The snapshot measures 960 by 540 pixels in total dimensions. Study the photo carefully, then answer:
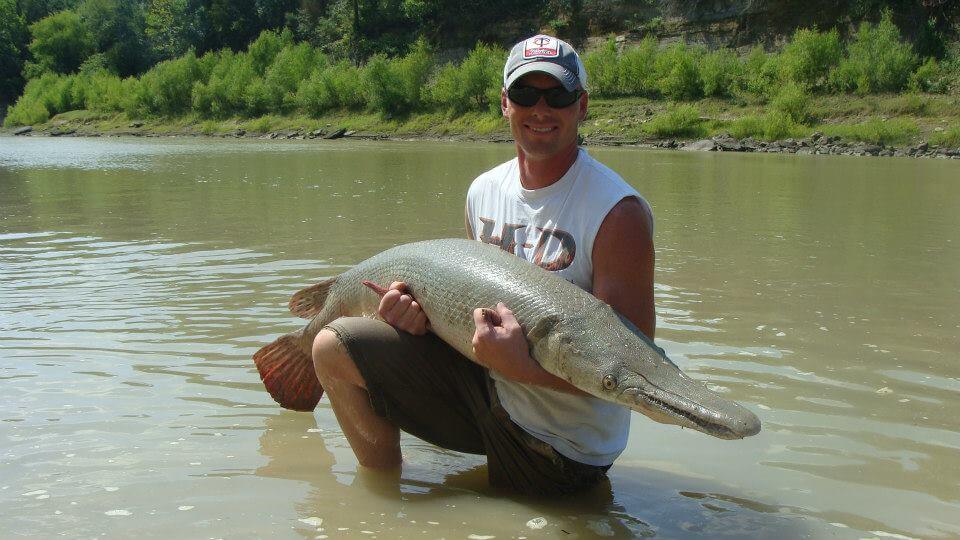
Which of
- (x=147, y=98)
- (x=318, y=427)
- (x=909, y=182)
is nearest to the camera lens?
(x=318, y=427)

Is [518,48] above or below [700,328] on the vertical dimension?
above

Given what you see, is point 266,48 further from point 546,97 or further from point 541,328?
point 541,328

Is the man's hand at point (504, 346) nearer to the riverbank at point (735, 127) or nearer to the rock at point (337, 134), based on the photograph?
the riverbank at point (735, 127)

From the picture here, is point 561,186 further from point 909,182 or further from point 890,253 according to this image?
point 909,182

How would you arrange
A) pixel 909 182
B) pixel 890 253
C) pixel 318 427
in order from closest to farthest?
pixel 318 427, pixel 890 253, pixel 909 182

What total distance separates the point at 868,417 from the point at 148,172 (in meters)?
17.1

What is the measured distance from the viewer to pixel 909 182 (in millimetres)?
16516

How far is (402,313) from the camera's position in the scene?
322 centimetres

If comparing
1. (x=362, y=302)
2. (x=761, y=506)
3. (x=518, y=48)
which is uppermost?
(x=518, y=48)

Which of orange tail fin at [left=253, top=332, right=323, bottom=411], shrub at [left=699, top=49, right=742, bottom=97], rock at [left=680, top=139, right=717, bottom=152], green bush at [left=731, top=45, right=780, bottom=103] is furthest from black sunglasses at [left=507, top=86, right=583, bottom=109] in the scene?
shrub at [left=699, top=49, right=742, bottom=97]

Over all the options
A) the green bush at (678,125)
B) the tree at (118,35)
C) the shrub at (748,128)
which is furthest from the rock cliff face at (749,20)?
the tree at (118,35)

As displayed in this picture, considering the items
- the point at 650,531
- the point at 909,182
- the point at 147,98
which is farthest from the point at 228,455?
the point at 147,98

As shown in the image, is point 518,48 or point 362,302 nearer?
point 518,48

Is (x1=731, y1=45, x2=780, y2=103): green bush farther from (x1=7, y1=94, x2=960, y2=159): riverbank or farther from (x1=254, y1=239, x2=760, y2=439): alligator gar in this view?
(x1=254, y1=239, x2=760, y2=439): alligator gar
